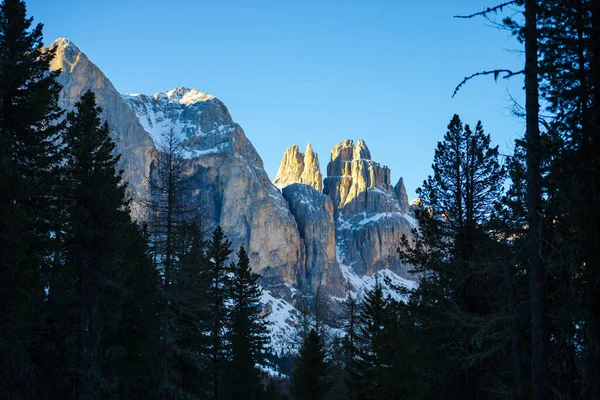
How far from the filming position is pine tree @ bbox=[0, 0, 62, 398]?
1252 cm

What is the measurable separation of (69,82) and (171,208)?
181 metres

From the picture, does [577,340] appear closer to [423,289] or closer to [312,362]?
[423,289]

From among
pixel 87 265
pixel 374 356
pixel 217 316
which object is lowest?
pixel 374 356

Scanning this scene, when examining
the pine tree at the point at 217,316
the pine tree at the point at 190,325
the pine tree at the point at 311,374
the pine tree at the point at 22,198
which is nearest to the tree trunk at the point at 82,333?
the pine tree at the point at 22,198

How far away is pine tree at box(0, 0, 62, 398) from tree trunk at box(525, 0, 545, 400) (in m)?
11.2

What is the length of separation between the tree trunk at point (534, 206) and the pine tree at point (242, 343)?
20.2 metres

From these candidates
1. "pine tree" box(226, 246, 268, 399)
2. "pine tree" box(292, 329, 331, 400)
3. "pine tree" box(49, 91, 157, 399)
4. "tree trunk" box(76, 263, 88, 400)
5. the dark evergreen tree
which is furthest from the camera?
"pine tree" box(292, 329, 331, 400)

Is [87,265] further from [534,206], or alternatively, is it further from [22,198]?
[534,206]

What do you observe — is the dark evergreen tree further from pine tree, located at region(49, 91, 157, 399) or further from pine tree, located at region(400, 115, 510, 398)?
pine tree, located at region(49, 91, 157, 399)

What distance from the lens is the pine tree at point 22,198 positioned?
12516mm

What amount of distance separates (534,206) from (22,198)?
1235 centimetres

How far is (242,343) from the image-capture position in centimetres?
2794

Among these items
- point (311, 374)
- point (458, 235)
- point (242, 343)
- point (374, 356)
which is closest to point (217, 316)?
point (242, 343)

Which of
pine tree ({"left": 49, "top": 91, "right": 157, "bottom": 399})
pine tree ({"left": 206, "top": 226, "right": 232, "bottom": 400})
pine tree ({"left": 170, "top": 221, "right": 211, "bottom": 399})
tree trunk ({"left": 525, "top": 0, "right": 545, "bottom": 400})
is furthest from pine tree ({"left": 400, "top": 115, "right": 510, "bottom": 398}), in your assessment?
pine tree ({"left": 206, "top": 226, "right": 232, "bottom": 400})
